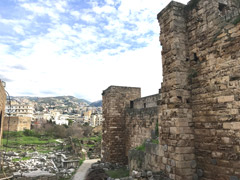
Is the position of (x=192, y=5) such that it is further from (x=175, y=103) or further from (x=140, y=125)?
(x=140, y=125)

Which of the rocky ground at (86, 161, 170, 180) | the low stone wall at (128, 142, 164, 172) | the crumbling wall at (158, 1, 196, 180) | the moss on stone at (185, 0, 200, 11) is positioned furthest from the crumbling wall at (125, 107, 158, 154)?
the moss on stone at (185, 0, 200, 11)

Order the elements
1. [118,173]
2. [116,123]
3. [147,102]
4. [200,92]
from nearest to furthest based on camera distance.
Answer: [200,92], [118,173], [147,102], [116,123]

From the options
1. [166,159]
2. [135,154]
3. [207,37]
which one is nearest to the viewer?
[207,37]

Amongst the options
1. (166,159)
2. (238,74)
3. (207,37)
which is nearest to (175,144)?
(166,159)

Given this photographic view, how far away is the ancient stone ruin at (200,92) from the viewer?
4.63m

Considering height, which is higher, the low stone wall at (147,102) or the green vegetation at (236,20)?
the green vegetation at (236,20)

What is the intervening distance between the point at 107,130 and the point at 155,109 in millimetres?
5600

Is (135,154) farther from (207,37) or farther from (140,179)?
(207,37)

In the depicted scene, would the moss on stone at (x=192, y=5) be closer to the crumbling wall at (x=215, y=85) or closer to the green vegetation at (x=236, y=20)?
the crumbling wall at (x=215, y=85)

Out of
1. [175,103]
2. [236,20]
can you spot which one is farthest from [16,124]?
[236,20]

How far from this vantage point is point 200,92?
17.8 ft

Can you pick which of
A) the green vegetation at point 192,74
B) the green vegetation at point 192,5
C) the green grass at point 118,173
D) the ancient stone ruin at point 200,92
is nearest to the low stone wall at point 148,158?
the ancient stone ruin at point 200,92

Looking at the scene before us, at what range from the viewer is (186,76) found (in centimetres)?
575

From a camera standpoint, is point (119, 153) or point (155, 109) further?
point (119, 153)
